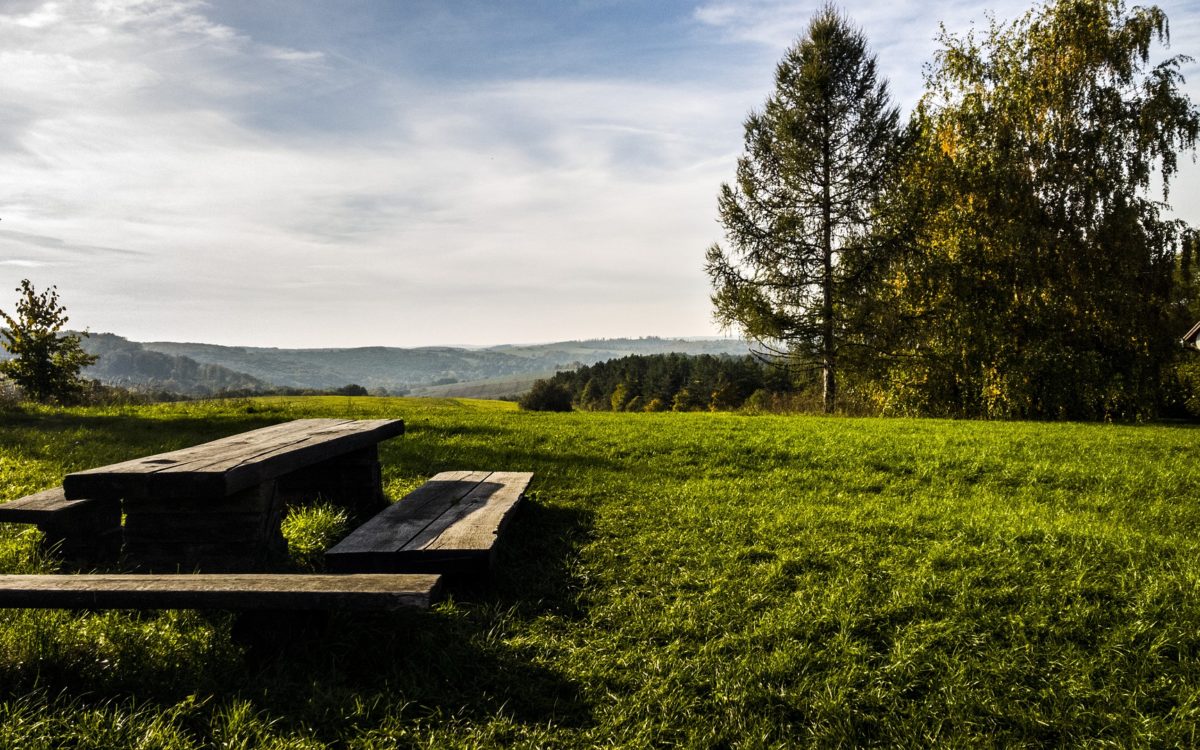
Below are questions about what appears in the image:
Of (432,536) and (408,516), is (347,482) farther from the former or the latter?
(432,536)

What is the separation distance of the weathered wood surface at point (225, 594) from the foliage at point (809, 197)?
64.8 feet

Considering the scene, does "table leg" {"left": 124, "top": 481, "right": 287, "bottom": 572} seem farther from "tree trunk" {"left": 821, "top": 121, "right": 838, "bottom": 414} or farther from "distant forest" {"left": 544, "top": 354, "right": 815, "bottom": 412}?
"distant forest" {"left": 544, "top": 354, "right": 815, "bottom": 412}

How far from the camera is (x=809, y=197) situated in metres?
21.3

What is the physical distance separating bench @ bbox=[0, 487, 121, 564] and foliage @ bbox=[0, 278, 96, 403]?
19.1 meters

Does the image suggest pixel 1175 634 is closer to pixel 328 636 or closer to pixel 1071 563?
pixel 1071 563

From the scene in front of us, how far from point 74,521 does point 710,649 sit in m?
4.33

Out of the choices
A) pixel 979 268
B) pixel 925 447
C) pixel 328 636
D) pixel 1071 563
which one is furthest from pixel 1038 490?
pixel 979 268

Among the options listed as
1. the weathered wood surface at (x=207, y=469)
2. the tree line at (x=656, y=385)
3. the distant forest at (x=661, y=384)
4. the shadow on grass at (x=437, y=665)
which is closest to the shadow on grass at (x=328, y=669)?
the shadow on grass at (x=437, y=665)

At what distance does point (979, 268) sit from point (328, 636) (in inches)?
862

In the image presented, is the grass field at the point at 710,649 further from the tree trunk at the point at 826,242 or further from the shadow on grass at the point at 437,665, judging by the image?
the tree trunk at the point at 826,242

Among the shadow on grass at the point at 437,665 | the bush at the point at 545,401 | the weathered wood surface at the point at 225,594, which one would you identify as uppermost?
the weathered wood surface at the point at 225,594

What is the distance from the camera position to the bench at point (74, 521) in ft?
13.2

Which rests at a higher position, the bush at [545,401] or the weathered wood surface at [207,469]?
the weathered wood surface at [207,469]

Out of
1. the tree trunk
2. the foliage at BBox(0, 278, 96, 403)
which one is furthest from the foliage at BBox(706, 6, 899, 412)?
the foliage at BBox(0, 278, 96, 403)
